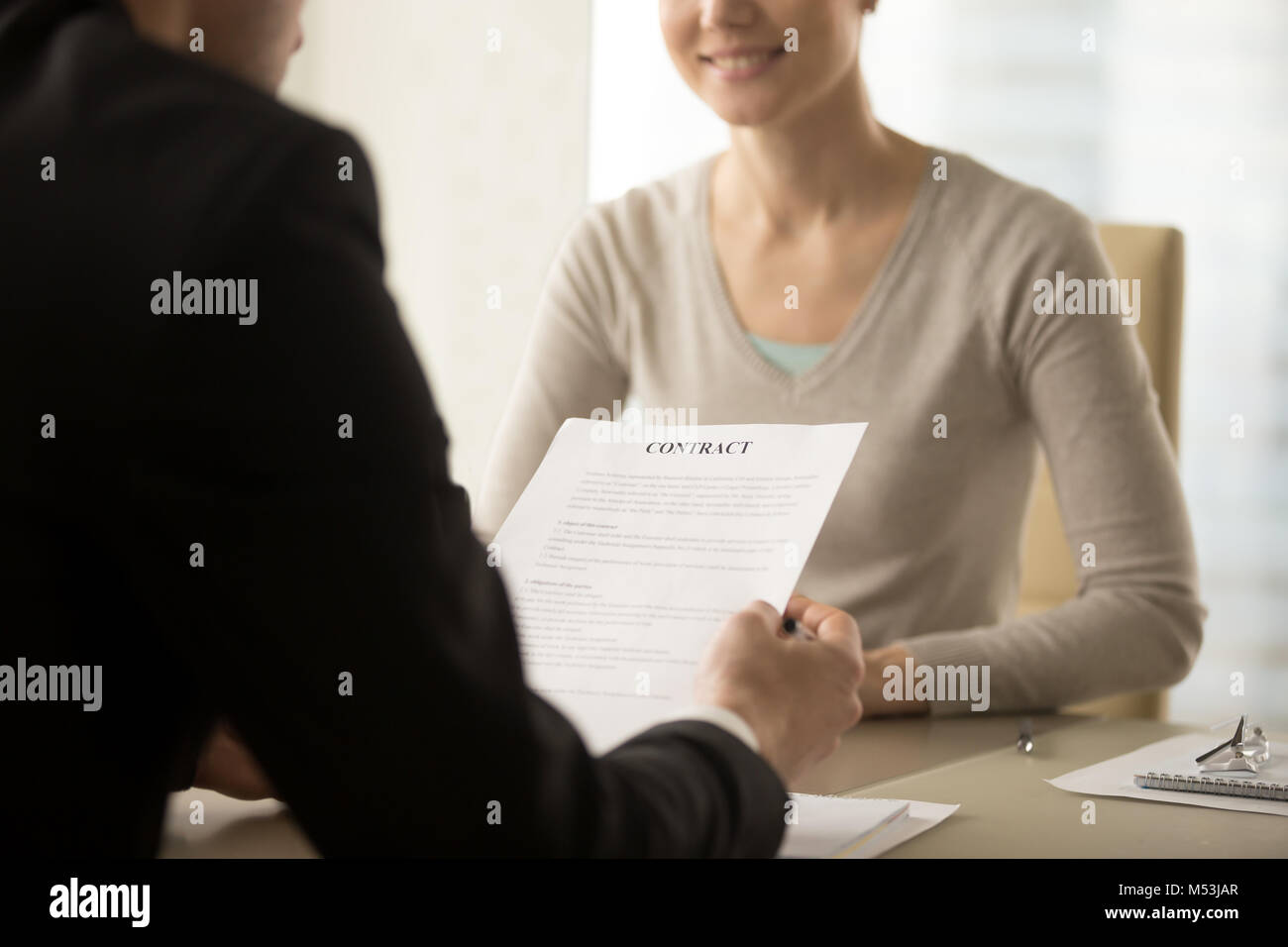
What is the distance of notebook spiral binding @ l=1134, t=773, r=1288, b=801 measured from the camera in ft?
2.62

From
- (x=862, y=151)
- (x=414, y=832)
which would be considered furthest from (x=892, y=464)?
(x=414, y=832)

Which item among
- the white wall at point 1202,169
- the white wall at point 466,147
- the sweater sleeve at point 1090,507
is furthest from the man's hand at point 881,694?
the white wall at point 466,147

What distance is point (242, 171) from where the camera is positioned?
406mm

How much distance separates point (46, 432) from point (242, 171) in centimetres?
10

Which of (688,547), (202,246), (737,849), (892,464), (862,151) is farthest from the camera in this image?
(862,151)

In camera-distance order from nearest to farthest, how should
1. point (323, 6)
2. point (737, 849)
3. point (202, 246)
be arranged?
point (202, 246) → point (737, 849) → point (323, 6)

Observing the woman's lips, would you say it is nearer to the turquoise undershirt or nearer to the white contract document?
the turquoise undershirt

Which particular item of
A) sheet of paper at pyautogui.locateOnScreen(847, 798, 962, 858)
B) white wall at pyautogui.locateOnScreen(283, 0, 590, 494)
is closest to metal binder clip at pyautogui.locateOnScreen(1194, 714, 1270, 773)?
sheet of paper at pyautogui.locateOnScreen(847, 798, 962, 858)

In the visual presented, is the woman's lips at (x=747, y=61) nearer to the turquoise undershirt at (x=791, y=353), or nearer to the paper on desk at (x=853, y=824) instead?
the turquoise undershirt at (x=791, y=353)

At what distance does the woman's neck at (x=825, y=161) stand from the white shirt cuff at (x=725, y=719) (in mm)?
996

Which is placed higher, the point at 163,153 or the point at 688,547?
the point at 163,153

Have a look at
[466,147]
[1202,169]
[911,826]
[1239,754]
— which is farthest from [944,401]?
[466,147]
